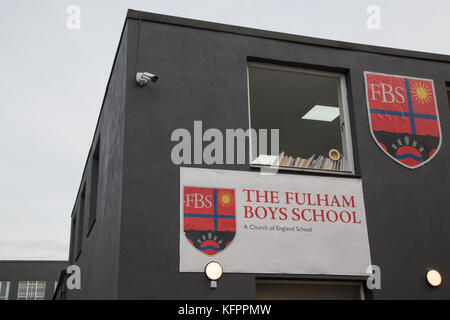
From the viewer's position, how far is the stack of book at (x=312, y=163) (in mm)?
7152

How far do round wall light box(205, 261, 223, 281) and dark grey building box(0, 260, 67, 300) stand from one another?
3268cm

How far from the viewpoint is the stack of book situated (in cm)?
715

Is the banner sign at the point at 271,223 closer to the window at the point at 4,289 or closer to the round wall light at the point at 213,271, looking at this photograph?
the round wall light at the point at 213,271

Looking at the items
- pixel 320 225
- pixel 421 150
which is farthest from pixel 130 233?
pixel 421 150

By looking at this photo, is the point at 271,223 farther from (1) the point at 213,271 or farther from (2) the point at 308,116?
(2) the point at 308,116

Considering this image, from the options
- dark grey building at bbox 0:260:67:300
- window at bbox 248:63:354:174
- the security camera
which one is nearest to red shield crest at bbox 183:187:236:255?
window at bbox 248:63:354:174

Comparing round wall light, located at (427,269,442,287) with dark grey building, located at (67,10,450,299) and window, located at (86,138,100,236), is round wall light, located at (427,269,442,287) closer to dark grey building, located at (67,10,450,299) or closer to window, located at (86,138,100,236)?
dark grey building, located at (67,10,450,299)

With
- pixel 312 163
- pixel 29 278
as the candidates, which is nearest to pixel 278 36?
pixel 312 163

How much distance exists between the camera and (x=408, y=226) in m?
7.09

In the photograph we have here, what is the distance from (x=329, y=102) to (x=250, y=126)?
54.6 inches

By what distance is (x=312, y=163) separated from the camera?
7199 millimetres

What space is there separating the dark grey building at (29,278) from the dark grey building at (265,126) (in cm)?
3075
